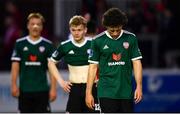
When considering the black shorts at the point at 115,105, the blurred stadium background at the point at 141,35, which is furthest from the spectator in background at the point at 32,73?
the blurred stadium background at the point at 141,35

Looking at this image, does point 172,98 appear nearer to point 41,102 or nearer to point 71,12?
point 71,12

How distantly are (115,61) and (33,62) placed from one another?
2.64m

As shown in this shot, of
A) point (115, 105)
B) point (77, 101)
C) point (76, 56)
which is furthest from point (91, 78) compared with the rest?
point (76, 56)

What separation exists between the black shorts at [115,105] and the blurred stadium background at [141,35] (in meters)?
6.02

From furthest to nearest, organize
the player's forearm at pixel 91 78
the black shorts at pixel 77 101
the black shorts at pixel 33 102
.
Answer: the black shorts at pixel 33 102
the black shorts at pixel 77 101
the player's forearm at pixel 91 78

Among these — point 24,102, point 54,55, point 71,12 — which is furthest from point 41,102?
point 71,12

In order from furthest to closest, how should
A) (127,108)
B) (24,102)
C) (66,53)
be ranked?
(24,102)
(66,53)
(127,108)

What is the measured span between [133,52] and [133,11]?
24.2ft

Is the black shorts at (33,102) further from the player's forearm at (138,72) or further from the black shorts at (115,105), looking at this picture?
the player's forearm at (138,72)

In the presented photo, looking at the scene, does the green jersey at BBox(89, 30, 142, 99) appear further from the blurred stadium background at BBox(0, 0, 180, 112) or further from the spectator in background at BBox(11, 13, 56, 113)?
the blurred stadium background at BBox(0, 0, 180, 112)

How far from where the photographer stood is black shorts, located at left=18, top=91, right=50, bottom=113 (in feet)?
37.0

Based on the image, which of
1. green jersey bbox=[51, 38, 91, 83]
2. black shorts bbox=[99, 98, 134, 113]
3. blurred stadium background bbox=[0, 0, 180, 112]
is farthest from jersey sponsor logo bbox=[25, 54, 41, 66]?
blurred stadium background bbox=[0, 0, 180, 112]

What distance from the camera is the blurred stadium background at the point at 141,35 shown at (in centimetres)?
1558

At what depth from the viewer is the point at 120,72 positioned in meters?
8.98
